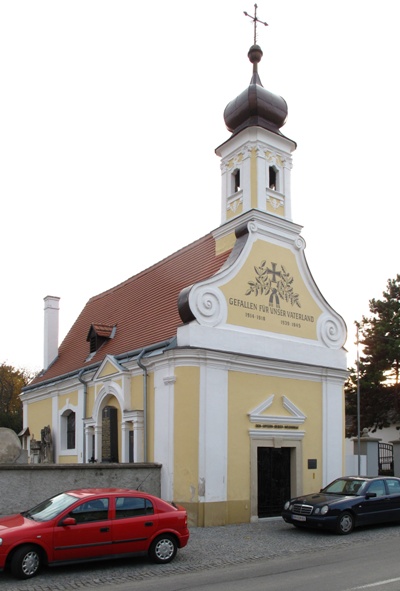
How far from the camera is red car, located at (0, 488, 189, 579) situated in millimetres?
10633

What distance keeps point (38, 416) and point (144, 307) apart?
850 centimetres

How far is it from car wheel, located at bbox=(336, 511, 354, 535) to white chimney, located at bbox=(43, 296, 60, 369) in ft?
59.4

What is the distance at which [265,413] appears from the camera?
19.2m

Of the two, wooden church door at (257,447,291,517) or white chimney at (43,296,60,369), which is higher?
white chimney at (43,296,60,369)

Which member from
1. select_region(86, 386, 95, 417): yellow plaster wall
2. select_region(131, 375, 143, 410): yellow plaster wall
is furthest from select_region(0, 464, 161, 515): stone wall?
select_region(86, 386, 95, 417): yellow plaster wall

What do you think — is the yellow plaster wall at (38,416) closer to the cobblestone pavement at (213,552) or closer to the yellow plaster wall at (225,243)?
the yellow plaster wall at (225,243)

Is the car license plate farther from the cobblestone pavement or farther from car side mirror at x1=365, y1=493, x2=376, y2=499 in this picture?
car side mirror at x1=365, y1=493, x2=376, y2=499

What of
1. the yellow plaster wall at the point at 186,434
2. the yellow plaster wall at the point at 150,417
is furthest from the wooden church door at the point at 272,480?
the yellow plaster wall at the point at 150,417

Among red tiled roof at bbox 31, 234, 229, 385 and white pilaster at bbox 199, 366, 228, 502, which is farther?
red tiled roof at bbox 31, 234, 229, 385

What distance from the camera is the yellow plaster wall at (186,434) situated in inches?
679

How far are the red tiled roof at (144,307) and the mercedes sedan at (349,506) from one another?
625 cm

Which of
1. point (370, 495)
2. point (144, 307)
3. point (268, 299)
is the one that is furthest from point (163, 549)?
point (144, 307)

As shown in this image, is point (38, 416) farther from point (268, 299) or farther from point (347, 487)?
point (347, 487)

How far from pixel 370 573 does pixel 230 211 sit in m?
13.5
